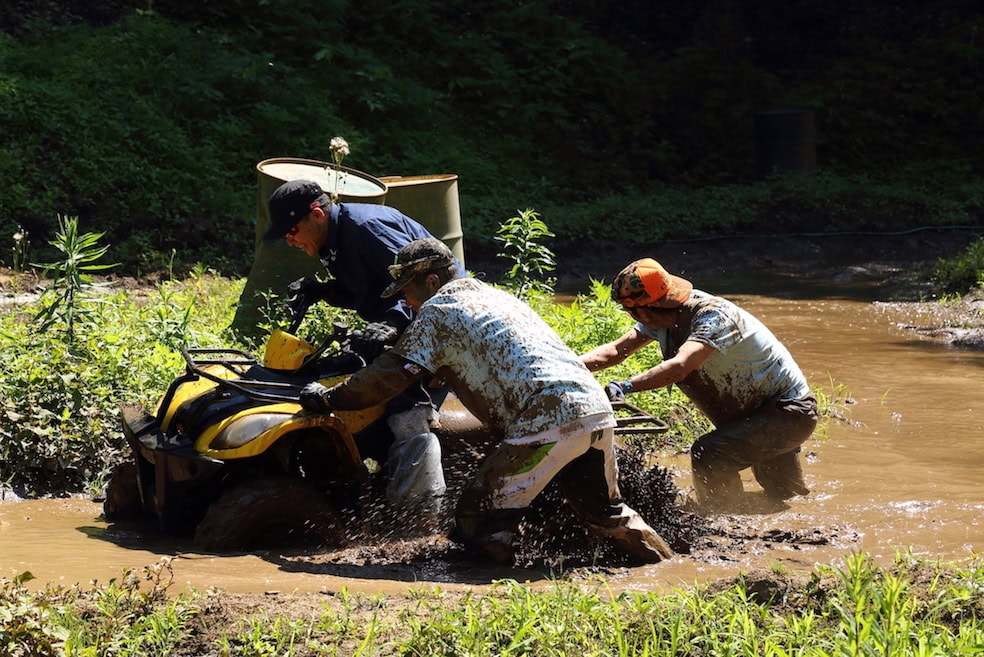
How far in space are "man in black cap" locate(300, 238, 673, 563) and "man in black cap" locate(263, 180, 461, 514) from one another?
33 centimetres

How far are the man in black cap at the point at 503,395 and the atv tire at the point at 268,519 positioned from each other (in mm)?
451

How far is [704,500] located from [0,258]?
7.85 metres

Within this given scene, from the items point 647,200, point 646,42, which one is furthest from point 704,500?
point 646,42

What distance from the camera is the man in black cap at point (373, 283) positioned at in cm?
563

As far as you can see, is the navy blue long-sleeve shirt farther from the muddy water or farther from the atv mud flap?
the muddy water

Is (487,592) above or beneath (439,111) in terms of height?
beneath

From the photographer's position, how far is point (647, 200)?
17062mm

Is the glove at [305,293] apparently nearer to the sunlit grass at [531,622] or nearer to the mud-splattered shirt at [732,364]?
the mud-splattered shirt at [732,364]

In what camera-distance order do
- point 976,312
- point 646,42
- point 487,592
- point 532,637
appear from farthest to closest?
point 646,42
point 976,312
point 487,592
point 532,637

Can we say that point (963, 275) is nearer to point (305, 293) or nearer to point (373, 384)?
point (305, 293)

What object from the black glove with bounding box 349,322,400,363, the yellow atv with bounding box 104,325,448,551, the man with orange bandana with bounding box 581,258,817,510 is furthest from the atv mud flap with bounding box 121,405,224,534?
the man with orange bandana with bounding box 581,258,817,510

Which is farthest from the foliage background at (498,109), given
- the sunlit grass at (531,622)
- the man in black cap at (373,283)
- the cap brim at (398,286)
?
the sunlit grass at (531,622)

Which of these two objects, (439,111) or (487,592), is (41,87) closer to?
(439,111)

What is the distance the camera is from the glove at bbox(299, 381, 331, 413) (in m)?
5.16
